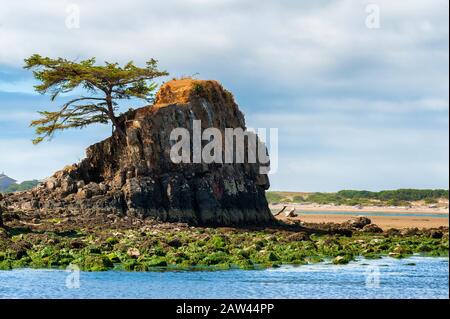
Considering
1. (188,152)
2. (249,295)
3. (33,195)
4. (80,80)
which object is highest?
(80,80)

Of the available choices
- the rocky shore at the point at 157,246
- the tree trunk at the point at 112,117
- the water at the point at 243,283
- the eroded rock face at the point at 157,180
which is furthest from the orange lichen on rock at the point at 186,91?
the water at the point at 243,283

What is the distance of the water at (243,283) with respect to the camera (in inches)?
1260

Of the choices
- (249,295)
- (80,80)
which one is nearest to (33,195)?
(80,80)

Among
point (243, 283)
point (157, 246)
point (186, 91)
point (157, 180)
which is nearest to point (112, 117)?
point (186, 91)

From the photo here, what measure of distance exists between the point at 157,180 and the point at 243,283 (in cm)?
3451

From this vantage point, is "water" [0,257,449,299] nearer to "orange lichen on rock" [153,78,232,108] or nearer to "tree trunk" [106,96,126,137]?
"orange lichen on rock" [153,78,232,108]

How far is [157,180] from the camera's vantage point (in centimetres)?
6869

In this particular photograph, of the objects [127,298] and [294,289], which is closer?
[127,298]

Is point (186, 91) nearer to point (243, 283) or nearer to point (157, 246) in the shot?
point (157, 246)

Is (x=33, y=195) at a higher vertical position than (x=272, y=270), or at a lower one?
higher

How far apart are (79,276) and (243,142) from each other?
139 feet

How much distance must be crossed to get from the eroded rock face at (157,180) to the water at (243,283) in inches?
1087

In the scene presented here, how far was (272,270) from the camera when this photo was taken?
4047 centimetres
